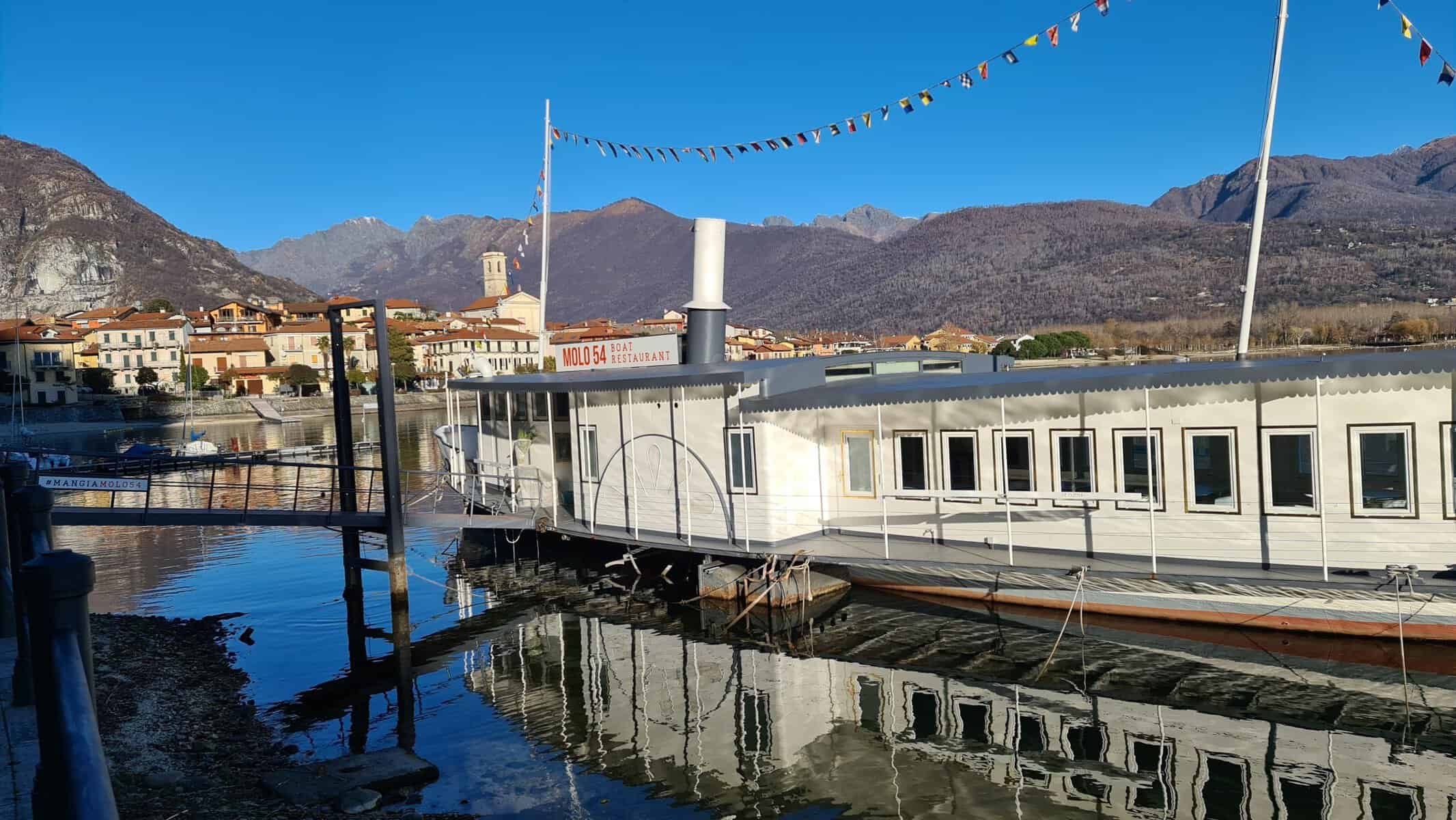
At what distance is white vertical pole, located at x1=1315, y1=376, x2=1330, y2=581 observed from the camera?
12.5 meters

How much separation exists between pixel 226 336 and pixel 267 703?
120 metres

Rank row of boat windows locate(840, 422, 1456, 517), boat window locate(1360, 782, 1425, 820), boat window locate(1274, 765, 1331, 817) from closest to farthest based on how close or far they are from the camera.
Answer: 1. boat window locate(1360, 782, 1425, 820)
2. boat window locate(1274, 765, 1331, 817)
3. row of boat windows locate(840, 422, 1456, 517)

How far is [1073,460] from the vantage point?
15.7 m

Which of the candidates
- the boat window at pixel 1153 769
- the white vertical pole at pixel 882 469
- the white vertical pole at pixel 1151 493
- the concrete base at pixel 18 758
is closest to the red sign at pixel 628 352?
the white vertical pole at pixel 882 469

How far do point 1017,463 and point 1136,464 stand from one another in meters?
1.86

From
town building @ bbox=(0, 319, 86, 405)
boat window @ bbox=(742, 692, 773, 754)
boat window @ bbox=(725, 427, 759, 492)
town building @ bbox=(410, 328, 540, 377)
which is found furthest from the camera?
town building @ bbox=(410, 328, 540, 377)

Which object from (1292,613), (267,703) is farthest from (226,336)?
(1292,613)

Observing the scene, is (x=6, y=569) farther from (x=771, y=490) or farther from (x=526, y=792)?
(x=771, y=490)

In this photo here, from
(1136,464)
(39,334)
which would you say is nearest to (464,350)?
(39,334)

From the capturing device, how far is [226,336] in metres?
120

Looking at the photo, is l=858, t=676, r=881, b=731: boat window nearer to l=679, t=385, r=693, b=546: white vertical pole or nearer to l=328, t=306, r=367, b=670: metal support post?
l=679, t=385, r=693, b=546: white vertical pole

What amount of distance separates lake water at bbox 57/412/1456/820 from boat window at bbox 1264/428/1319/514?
79.5 inches

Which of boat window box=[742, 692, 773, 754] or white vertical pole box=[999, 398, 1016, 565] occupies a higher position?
white vertical pole box=[999, 398, 1016, 565]

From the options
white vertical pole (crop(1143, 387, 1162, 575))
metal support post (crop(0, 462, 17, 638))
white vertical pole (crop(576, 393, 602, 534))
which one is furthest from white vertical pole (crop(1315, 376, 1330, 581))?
metal support post (crop(0, 462, 17, 638))
